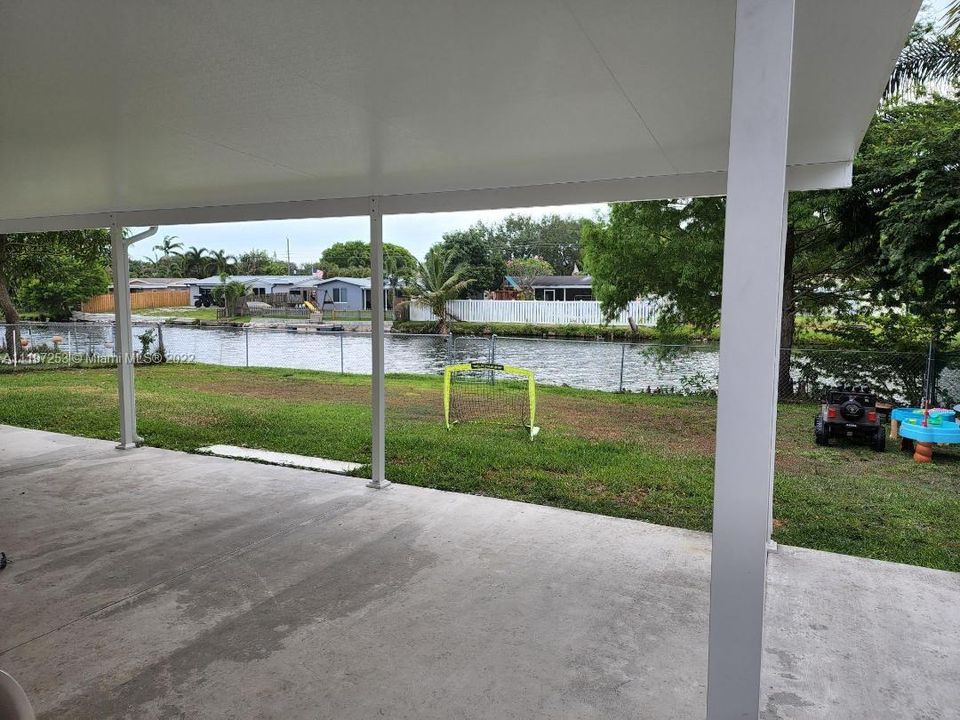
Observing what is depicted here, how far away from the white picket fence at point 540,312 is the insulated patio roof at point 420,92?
7.22 m

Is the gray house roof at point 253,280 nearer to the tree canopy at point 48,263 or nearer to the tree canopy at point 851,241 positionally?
the tree canopy at point 48,263

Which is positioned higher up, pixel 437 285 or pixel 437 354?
pixel 437 285

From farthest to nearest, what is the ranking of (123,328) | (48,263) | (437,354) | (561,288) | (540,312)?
(561,288), (540,312), (48,263), (437,354), (123,328)

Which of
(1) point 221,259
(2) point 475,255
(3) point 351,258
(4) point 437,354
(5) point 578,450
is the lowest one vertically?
(5) point 578,450

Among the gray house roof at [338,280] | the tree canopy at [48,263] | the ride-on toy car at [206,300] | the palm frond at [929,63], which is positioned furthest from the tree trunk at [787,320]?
the ride-on toy car at [206,300]

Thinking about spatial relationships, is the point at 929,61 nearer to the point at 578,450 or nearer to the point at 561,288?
the point at 578,450

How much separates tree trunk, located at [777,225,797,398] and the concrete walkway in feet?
17.6

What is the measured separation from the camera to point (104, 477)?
5.27 m

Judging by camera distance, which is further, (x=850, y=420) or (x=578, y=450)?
(x=578, y=450)

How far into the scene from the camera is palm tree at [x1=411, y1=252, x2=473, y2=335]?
58.6 ft

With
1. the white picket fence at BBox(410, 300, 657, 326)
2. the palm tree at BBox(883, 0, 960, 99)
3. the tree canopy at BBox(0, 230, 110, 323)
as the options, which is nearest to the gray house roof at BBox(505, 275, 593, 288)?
the white picket fence at BBox(410, 300, 657, 326)

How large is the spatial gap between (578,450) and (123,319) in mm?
5013

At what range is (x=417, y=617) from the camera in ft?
9.68

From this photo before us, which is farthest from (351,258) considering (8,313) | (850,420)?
(850,420)
